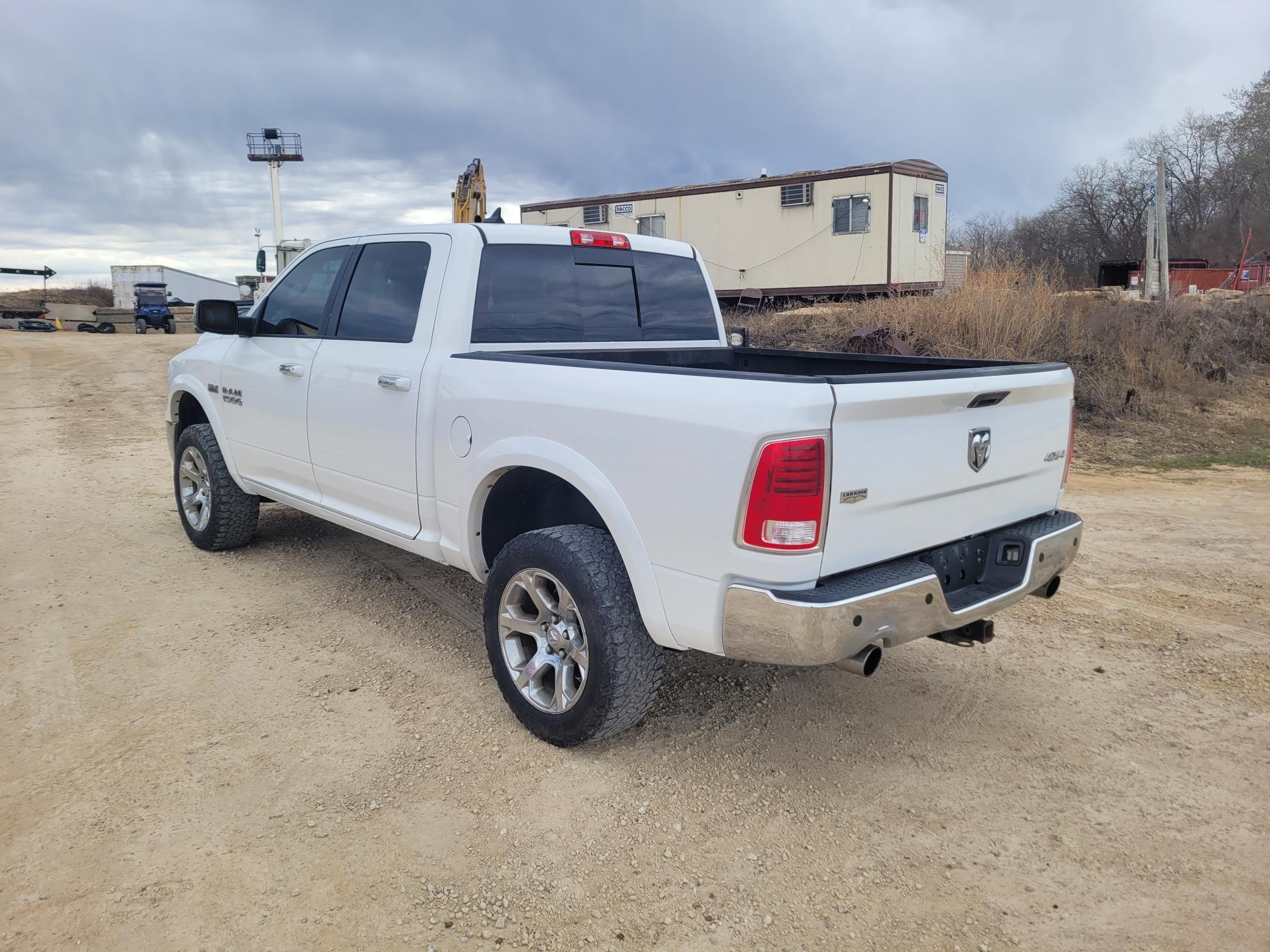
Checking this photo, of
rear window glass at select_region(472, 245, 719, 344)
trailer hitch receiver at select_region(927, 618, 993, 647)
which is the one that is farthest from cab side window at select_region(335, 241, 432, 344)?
trailer hitch receiver at select_region(927, 618, 993, 647)

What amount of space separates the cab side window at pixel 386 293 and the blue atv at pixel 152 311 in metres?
35.6

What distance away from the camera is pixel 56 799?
10.3 ft

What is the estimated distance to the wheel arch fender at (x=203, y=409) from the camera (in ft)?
18.5

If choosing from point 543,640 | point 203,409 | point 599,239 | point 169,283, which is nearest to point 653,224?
point 203,409

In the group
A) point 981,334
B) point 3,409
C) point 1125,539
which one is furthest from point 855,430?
point 3,409

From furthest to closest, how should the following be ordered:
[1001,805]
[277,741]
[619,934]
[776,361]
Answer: [776,361] → [277,741] → [1001,805] → [619,934]

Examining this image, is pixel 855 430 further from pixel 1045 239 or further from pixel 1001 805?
pixel 1045 239

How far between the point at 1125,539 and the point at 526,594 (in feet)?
16.0

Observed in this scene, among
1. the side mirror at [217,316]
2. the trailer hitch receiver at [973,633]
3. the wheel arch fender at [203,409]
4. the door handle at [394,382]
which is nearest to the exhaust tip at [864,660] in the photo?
the trailer hitch receiver at [973,633]

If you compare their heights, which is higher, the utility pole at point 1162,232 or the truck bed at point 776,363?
the utility pole at point 1162,232

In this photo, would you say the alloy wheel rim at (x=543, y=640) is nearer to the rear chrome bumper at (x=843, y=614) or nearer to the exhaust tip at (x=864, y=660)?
the rear chrome bumper at (x=843, y=614)

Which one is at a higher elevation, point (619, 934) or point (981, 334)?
point (981, 334)

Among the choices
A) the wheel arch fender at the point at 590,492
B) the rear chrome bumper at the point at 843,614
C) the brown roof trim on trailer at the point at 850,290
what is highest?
the brown roof trim on trailer at the point at 850,290

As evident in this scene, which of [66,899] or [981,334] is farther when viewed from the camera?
[981,334]
